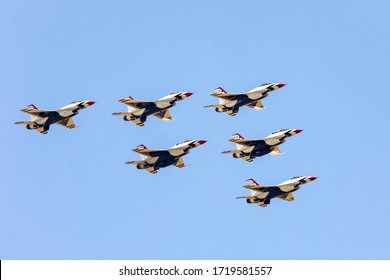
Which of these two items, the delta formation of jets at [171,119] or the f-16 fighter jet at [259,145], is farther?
the f-16 fighter jet at [259,145]

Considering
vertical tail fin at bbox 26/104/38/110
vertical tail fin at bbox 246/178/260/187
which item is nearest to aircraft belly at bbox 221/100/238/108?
vertical tail fin at bbox 246/178/260/187

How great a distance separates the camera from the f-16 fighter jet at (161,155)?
18250cm

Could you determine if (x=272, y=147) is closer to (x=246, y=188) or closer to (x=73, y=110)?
(x=246, y=188)

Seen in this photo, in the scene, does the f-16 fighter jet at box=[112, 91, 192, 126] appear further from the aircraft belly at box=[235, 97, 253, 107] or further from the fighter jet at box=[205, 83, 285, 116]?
the aircraft belly at box=[235, 97, 253, 107]

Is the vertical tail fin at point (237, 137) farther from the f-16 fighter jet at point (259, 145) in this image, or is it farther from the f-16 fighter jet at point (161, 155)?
the f-16 fighter jet at point (161, 155)

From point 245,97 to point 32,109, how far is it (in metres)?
33.0

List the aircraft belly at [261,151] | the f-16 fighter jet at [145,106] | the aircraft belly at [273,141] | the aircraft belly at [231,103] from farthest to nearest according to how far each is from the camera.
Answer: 1. the aircraft belly at [231,103]
2. the f-16 fighter jet at [145,106]
3. the aircraft belly at [261,151]
4. the aircraft belly at [273,141]

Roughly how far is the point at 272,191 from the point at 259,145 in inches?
350

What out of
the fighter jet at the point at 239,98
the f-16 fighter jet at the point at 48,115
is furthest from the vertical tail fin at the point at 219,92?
the f-16 fighter jet at the point at 48,115

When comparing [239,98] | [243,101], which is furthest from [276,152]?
[239,98]

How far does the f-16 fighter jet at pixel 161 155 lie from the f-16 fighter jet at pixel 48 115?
1150 cm
